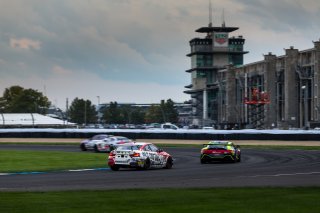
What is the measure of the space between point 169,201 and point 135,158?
15.5 m

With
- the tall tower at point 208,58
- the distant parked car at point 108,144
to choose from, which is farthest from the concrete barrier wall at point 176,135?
the tall tower at point 208,58

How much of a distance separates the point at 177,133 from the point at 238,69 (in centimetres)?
6717

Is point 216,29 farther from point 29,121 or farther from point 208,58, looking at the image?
point 29,121

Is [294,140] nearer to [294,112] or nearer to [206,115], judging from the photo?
[294,112]

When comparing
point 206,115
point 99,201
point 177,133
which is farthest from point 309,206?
point 206,115

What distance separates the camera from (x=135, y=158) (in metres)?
32.8

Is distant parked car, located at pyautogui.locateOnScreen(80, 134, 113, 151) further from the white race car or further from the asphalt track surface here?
the asphalt track surface

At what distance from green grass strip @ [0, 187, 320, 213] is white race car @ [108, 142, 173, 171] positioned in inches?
477

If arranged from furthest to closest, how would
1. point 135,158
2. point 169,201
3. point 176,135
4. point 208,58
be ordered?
point 208,58 < point 176,135 < point 135,158 < point 169,201

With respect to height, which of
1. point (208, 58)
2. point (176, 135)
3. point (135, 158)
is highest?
point (208, 58)

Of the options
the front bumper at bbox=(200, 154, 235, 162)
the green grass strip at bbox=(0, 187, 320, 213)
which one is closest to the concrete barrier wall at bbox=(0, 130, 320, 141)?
the front bumper at bbox=(200, 154, 235, 162)

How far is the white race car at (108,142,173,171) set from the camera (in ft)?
108

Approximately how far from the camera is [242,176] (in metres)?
27.7

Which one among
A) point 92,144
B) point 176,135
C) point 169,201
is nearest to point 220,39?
point 176,135
